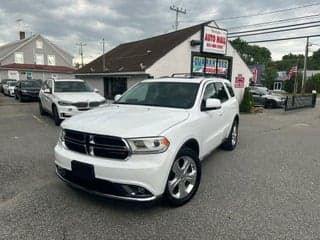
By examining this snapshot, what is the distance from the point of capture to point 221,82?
5809 millimetres

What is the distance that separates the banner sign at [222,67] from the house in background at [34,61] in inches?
1084

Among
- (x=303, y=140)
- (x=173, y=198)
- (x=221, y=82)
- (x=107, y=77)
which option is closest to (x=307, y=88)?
(x=107, y=77)

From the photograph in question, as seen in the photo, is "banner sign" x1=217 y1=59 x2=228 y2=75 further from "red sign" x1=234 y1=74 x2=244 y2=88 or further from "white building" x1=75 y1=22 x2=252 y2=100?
"red sign" x1=234 y1=74 x2=244 y2=88

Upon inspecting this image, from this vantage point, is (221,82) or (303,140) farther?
(303,140)

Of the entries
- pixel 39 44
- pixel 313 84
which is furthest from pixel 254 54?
pixel 39 44

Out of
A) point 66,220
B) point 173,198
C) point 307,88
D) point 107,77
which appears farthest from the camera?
point 307,88

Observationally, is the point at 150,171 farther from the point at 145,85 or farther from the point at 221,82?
the point at 221,82

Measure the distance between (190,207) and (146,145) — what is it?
1153 millimetres

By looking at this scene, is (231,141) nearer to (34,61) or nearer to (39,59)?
(34,61)

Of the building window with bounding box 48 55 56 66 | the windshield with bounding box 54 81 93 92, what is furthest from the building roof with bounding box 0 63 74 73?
the windshield with bounding box 54 81 93 92

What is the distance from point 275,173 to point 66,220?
3668 mm

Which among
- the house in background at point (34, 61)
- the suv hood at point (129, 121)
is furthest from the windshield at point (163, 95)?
the house in background at point (34, 61)

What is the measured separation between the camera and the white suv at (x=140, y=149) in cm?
296

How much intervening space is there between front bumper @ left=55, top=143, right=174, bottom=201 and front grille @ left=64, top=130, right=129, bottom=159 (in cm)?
7
